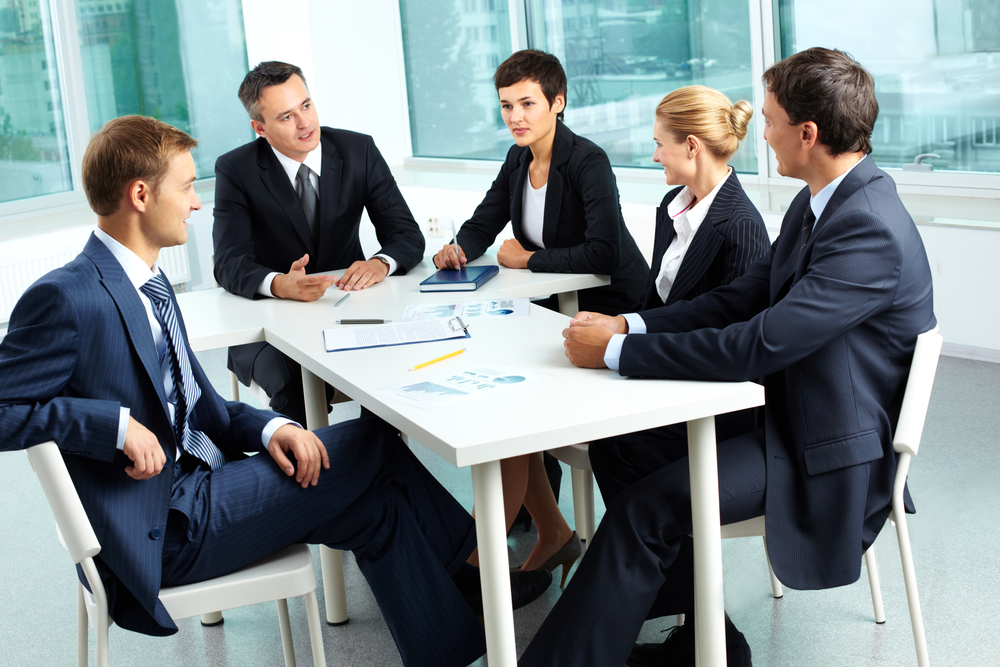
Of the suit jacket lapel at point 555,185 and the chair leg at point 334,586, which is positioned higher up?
the suit jacket lapel at point 555,185

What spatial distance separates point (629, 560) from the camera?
1.69 m

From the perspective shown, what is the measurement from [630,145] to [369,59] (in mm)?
2141

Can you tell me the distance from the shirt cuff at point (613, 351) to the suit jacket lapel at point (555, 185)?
4.07ft

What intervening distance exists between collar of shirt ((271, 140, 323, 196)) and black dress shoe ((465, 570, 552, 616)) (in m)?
1.44

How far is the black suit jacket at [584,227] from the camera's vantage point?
2.79m

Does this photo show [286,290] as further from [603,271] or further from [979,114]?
[979,114]

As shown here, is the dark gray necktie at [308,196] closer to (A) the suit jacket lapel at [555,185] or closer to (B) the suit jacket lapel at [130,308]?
(A) the suit jacket lapel at [555,185]

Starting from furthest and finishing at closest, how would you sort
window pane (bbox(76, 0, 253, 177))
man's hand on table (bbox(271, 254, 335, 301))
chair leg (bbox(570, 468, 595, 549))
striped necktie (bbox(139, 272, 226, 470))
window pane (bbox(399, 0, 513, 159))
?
1. window pane (bbox(399, 0, 513, 159))
2. window pane (bbox(76, 0, 253, 177))
3. man's hand on table (bbox(271, 254, 335, 301))
4. chair leg (bbox(570, 468, 595, 549))
5. striped necktie (bbox(139, 272, 226, 470))

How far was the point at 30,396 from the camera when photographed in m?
1.49

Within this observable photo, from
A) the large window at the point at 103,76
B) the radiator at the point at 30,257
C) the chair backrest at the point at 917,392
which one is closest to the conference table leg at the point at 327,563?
the chair backrest at the point at 917,392

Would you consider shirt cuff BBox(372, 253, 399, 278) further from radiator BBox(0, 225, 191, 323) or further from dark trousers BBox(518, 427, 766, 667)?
radiator BBox(0, 225, 191, 323)

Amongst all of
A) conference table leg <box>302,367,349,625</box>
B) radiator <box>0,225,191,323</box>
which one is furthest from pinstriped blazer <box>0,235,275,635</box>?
radiator <box>0,225,191,323</box>

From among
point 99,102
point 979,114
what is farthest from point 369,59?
point 979,114

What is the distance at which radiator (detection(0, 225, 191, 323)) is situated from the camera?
503 cm
